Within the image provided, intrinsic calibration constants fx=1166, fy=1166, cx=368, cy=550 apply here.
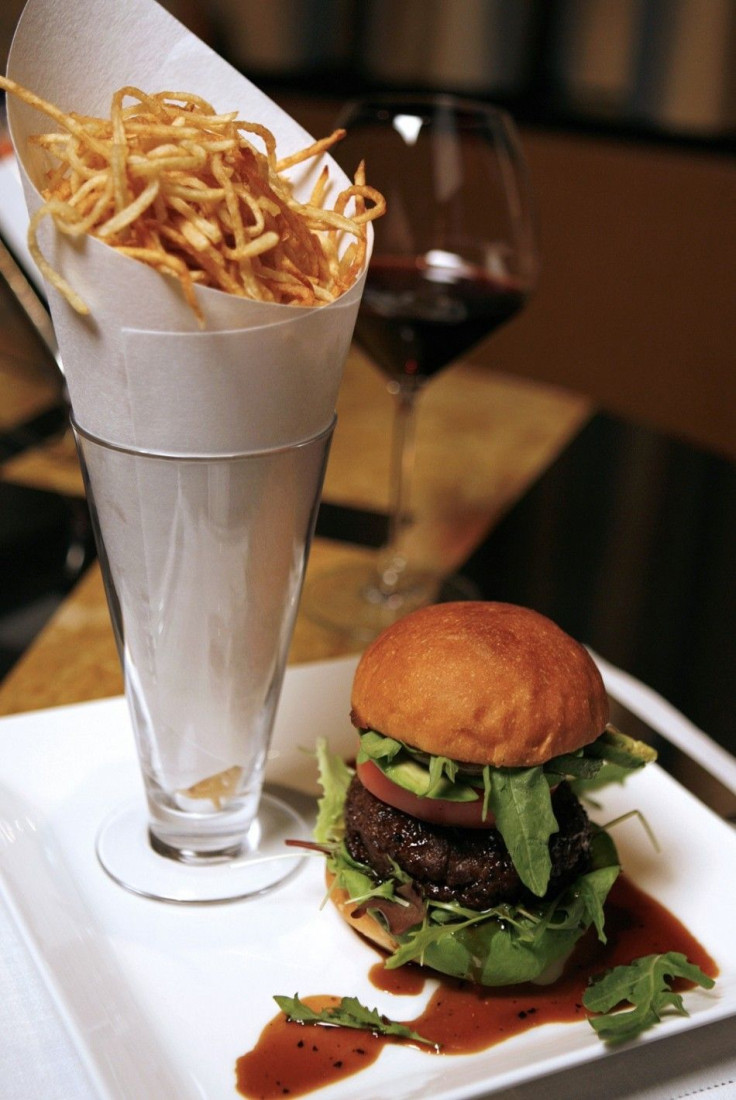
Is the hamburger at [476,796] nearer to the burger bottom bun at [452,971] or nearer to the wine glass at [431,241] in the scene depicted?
the burger bottom bun at [452,971]

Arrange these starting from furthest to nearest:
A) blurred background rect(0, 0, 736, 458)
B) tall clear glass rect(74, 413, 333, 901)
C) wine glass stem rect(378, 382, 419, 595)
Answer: blurred background rect(0, 0, 736, 458)
wine glass stem rect(378, 382, 419, 595)
tall clear glass rect(74, 413, 333, 901)

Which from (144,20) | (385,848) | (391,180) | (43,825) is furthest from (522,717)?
(391,180)

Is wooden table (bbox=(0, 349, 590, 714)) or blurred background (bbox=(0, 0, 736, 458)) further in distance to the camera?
blurred background (bbox=(0, 0, 736, 458))

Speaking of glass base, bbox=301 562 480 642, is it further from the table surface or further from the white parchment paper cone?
the white parchment paper cone

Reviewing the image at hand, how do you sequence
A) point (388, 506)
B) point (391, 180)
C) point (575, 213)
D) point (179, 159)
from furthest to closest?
1. point (575, 213)
2. point (388, 506)
3. point (391, 180)
4. point (179, 159)

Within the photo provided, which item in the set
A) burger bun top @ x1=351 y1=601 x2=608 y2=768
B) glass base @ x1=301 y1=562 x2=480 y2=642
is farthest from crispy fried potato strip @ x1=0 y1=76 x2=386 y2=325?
glass base @ x1=301 y1=562 x2=480 y2=642

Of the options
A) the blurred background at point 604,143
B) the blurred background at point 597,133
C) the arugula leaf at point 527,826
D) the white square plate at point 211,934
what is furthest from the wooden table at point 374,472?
the blurred background at point 604,143

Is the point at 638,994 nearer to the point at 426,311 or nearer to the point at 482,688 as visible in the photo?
the point at 482,688

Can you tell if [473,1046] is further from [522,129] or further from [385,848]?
[522,129]
